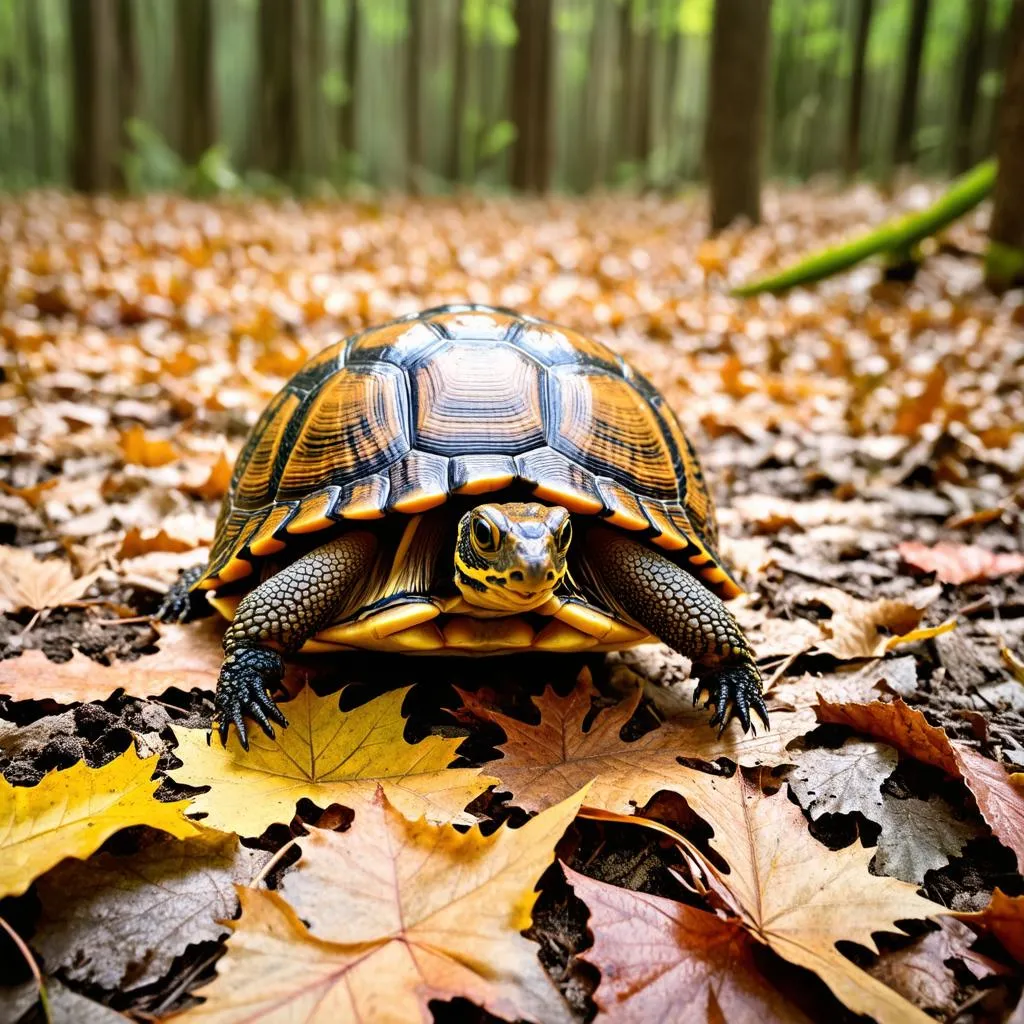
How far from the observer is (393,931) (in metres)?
1.36

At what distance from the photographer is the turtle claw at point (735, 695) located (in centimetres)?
204

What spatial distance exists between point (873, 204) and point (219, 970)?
15.0m

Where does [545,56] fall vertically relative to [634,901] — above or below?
above

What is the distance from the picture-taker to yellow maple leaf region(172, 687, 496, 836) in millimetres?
1684

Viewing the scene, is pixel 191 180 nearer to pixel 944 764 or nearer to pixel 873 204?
pixel 873 204

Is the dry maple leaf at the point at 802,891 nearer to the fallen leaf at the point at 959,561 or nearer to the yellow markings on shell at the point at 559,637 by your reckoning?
the yellow markings on shell at the point at 559,637

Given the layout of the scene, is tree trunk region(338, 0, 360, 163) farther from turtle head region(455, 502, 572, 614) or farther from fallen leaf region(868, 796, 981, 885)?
fallen leaf region(868, 796, 981, 885)

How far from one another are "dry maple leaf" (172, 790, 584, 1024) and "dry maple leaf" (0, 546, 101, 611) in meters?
1.51

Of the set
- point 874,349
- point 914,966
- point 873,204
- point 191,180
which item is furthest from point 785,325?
point 191,180

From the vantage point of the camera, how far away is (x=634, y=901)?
149 cm

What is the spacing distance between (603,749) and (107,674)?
4.34ft

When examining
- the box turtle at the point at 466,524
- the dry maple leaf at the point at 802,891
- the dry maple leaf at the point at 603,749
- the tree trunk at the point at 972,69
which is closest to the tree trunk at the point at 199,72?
the tree trunk at the point at 972,69

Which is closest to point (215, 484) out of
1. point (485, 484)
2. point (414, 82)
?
point (485, 484)

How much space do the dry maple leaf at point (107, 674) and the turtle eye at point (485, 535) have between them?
34.1 inches
